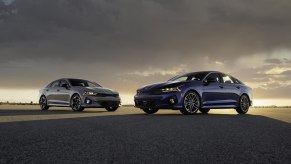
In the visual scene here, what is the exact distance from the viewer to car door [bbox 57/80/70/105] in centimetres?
1833

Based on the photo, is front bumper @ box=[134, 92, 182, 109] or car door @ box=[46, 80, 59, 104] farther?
car door @ box=[46, 80, 59, 104]

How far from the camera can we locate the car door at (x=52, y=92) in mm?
19475

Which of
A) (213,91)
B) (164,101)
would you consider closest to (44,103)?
(164,101)

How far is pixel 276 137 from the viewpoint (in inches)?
301

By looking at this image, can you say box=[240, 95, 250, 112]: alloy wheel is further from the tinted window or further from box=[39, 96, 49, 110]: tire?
box=[39, 96, 49, 110]: tire

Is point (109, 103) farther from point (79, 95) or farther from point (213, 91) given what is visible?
point (213, 91)

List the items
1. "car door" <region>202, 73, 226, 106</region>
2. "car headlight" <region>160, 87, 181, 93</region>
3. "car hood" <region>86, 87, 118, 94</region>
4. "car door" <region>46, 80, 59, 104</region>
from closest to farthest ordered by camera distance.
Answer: "car headlight" <region>160, 87, 181, 93</region> → "car door" <region>202, 73, 226, 106</region> → "car hood" <region>86, 87, 118, 94</region> → "car door" <region>46, 80, 59, 104</region>

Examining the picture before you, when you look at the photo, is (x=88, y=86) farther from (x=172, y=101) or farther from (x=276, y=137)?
(x=276, y=137)

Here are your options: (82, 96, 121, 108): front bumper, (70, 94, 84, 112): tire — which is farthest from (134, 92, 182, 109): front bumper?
(70, 94, 84, 112): tire

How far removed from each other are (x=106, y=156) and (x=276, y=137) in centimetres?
364

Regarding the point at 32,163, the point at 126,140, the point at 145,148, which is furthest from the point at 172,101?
the point at 32,163

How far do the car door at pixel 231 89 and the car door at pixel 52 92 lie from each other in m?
7.91

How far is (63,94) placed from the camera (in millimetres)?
18641

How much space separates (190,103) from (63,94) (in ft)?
22.2
